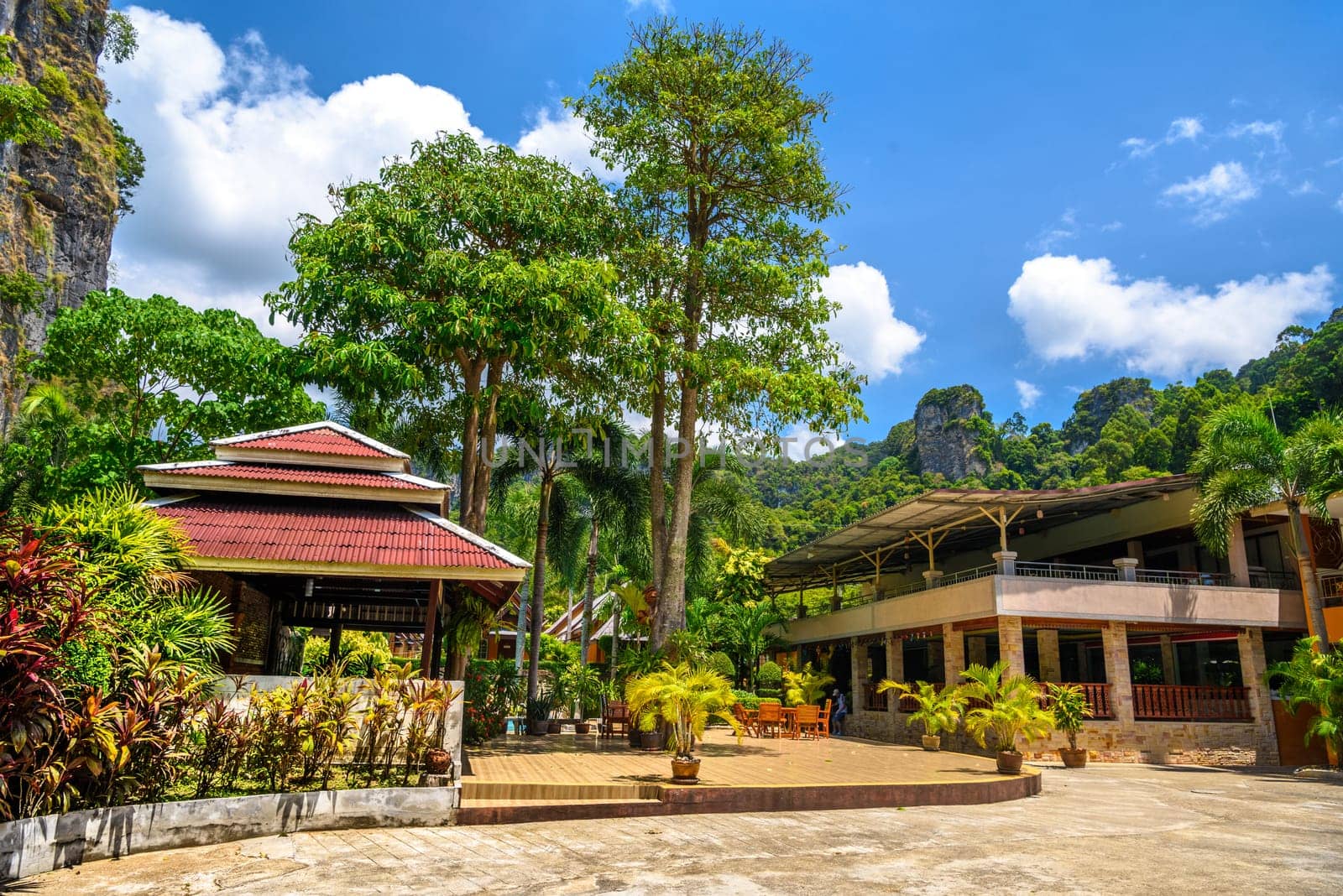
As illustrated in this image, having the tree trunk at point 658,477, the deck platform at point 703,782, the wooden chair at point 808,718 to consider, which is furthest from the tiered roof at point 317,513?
the wooden chair at point 808,718

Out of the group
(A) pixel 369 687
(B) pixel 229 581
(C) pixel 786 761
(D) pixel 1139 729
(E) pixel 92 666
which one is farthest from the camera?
(D) pixel 1139 729

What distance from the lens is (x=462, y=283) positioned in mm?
16031

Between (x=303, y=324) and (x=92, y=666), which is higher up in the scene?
(x=303, y=324)

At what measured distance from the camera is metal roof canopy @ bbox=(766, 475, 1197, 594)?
66.8ft

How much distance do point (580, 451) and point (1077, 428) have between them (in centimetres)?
6474

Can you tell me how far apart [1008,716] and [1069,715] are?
4.45 m

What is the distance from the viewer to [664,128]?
19703mm

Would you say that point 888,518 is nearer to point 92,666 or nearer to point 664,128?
point 664,128

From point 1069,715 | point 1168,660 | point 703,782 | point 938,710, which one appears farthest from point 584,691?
point 1168,660

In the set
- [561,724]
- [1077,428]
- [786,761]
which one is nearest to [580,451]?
[561,724]

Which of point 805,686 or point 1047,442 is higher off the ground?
point 1047,442

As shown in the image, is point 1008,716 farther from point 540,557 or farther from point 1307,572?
point 540,557

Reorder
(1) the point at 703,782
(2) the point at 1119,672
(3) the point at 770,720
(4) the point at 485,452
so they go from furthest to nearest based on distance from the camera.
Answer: (3) the point at 770,720 → (2) the point at 1119,672 → (4) the point at 485,452 → (1) the point at 703,782

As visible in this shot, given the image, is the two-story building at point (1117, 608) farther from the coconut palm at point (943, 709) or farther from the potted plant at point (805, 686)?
the coconut palm at point (943, 709)
